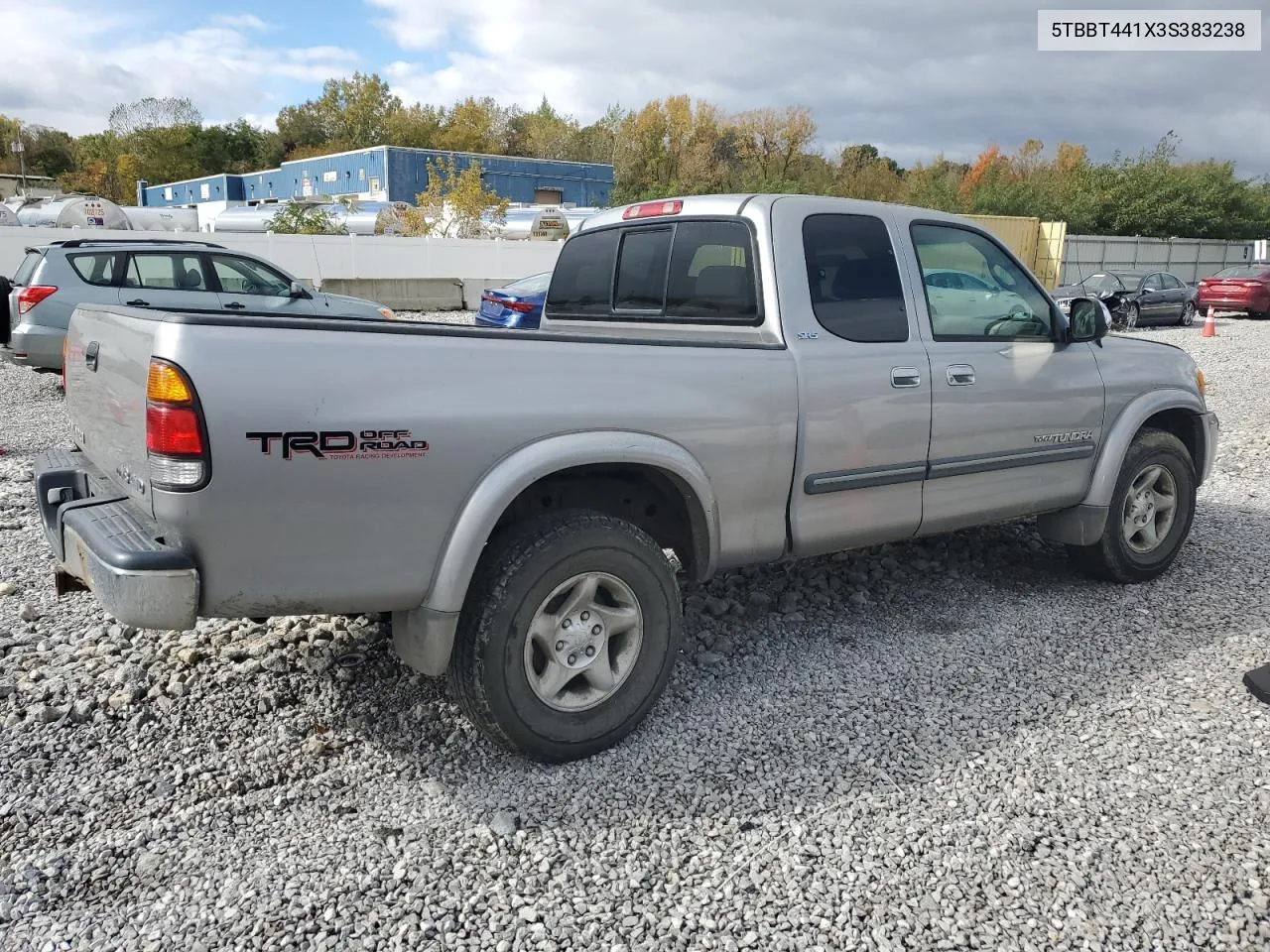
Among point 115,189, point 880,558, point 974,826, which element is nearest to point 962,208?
point 880,558

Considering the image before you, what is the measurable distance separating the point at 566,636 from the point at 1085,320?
3.06 meters

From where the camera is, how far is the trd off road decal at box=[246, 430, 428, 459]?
2.62m

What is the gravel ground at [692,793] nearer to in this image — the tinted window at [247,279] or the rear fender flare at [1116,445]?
the rear fender flare at [1116,445]

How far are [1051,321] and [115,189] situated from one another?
8521 cm

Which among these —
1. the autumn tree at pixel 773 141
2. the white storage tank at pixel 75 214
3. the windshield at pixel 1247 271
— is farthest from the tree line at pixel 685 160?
the white storage tank at pixel 75 214

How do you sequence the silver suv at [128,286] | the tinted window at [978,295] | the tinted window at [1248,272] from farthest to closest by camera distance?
the tinted window at [1248,272] < the silver suv at [128,286] < the tinted window at [978,295]

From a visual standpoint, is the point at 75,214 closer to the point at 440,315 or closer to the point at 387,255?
the point at 387,255

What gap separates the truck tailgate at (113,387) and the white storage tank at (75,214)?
90.1ft

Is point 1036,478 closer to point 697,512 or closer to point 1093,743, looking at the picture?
point 1093,743

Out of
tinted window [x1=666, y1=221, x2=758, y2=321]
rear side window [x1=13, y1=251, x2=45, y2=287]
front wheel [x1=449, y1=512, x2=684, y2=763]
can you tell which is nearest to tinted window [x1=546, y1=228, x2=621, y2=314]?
tinted window [x1=666, y1=221, x2=758, y2=321]

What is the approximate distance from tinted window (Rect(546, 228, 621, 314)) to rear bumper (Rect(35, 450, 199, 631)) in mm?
2335

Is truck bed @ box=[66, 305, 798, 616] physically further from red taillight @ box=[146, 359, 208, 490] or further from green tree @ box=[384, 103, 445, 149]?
green tree @ box=[384, 103, 445, 149]

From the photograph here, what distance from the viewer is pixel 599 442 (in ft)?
10.3

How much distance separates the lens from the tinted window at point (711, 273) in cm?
395
